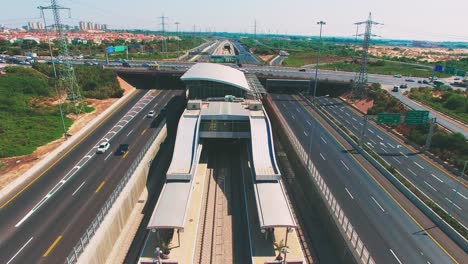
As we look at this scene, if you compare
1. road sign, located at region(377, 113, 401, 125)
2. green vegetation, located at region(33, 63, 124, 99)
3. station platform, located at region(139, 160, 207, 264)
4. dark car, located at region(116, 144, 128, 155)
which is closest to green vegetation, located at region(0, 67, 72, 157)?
green vegetation, located at region(33, 63, 124, 99)

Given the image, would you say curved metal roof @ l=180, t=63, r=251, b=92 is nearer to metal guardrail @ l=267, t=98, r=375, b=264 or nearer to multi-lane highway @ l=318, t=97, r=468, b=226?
metal guardrail @ l=267, t=98, r=375, b=264

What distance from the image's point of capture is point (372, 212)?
131 ft

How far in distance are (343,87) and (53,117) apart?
9243 centimetres

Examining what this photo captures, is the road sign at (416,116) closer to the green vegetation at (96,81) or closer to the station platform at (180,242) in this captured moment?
the station platform at (180,242)

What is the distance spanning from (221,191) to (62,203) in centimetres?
2348

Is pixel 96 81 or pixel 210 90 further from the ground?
pixel 210 90

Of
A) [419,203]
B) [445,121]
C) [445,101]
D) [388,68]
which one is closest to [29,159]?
[419,203]

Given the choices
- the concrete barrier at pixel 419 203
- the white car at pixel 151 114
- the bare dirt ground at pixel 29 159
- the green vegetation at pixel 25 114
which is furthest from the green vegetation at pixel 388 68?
the green vegetation at pixel 25 114

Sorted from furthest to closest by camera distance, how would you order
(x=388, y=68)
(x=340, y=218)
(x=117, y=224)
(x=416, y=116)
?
(x=388, y=68) → (x=416, y=116) → (x=117, y=224) → (x=340, y=218)

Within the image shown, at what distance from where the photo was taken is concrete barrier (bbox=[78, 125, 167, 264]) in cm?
3119

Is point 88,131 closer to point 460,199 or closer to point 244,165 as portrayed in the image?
point 244,165

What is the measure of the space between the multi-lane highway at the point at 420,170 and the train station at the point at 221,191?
79.2 ft

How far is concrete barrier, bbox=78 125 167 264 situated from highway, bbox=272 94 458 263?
93.5ft

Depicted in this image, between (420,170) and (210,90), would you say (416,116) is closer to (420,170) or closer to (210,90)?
(420,170)
